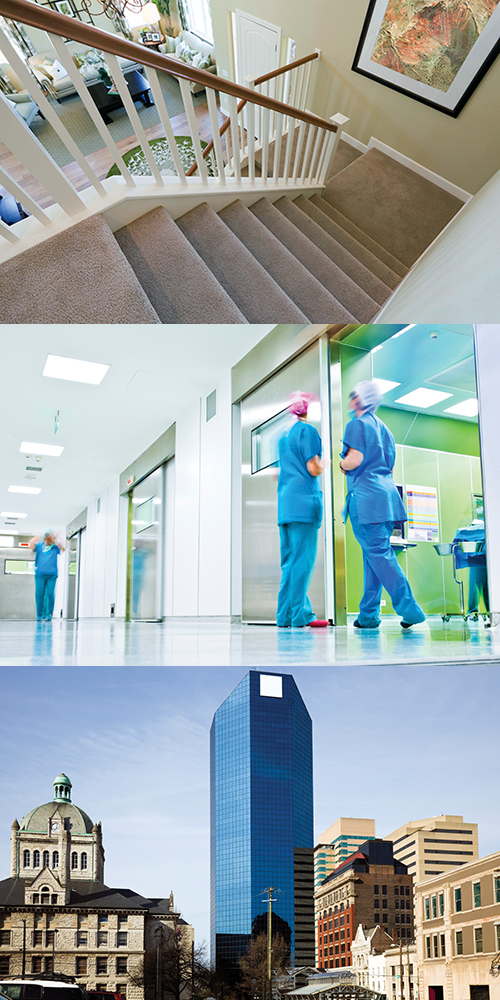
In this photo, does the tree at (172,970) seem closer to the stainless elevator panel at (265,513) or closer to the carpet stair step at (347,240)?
the stainless elevator panel at (265,513)

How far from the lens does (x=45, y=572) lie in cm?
253

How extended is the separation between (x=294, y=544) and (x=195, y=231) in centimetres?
291

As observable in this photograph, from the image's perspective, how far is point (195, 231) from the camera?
440 centimetres

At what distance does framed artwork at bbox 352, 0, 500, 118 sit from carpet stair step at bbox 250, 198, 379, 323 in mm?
2147

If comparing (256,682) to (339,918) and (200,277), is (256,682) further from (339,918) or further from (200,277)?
(200,277)

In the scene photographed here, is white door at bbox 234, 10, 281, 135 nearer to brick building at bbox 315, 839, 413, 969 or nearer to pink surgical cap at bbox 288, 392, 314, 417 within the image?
pink surgical cap at bbox 288, 392, 314, 417

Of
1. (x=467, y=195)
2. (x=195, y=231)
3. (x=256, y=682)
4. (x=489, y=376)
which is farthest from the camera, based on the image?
(x=467, y=195)

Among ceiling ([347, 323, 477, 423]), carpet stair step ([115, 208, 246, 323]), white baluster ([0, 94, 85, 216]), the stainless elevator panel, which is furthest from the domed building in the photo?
white baluster ([0, 94, 85, 216])

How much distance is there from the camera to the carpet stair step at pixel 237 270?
156 inches

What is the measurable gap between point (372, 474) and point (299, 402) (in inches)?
18.3

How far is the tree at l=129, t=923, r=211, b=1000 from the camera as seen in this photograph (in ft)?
6.68

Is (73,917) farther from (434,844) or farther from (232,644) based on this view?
(434,844)

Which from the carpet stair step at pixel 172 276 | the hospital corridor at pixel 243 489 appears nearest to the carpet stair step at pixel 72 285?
the carpet stair step at pixel 172 276

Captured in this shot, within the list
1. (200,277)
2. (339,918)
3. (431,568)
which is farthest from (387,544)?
(200,277)
